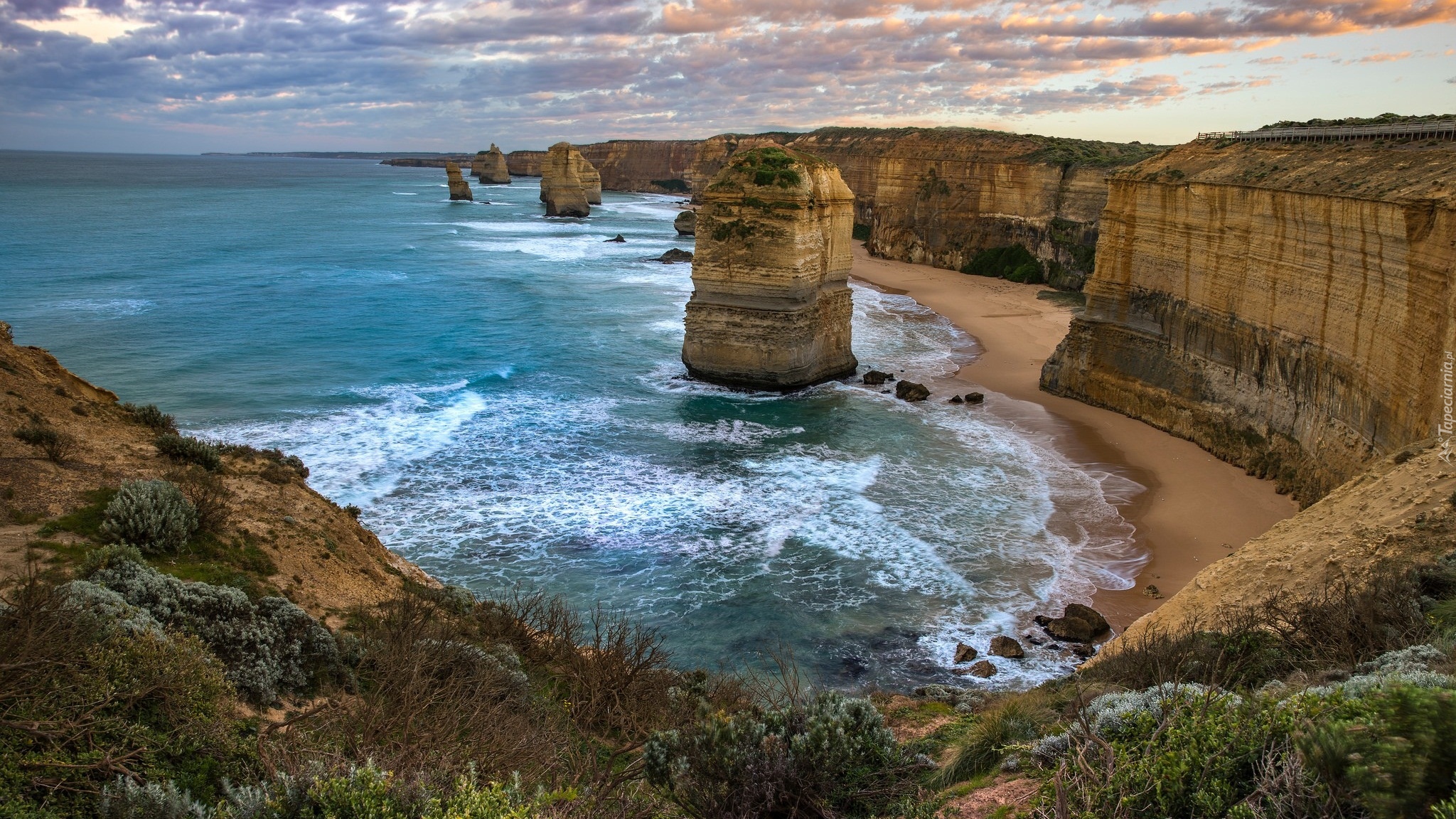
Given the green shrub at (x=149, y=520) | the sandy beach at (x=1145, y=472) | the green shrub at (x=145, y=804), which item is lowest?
the sandy beach at (x=1145, y=472)

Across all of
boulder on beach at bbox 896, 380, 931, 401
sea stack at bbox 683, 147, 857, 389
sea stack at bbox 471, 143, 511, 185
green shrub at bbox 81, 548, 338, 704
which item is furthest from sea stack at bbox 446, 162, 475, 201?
green shrub at bbox 81, 548, 338, 704

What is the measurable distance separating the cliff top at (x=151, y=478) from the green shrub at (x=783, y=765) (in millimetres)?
4623

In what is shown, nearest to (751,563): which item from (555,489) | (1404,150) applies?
(555,489)

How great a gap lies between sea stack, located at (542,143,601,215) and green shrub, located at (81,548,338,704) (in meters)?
85.4

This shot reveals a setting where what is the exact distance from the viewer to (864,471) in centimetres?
2077

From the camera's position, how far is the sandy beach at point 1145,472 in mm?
15945

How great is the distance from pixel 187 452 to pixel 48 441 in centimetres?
158

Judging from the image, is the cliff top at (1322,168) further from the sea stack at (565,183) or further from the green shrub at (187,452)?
the sea stack at (565,183)

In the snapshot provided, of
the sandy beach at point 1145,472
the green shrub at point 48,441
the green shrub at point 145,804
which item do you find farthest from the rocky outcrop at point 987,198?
the green shrub at point 145,804

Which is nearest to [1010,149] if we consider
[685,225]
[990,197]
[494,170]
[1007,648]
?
[990,197]

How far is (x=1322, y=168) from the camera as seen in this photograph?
717 inches

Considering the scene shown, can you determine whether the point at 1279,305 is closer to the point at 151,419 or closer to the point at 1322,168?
the point at 1322,168

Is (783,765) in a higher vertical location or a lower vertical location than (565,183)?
lower

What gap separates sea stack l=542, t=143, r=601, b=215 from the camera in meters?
89.5
